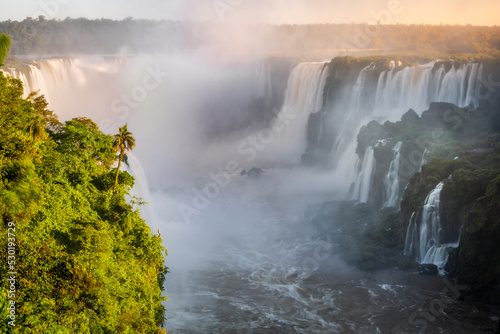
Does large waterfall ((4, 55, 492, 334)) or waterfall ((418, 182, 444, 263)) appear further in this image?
waterfall ((418, 182, 444, 263))

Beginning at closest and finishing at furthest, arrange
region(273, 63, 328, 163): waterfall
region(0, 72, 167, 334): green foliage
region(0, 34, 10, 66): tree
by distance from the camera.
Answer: region(0, 72, 167, 334): green foliage, region(0, 34, 10, 66): tree, region(273, 63, 328, 163): waterfall

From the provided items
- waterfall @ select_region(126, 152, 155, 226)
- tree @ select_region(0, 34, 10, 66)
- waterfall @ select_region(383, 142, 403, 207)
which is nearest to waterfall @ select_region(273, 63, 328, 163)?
waterfall @ select_region(383, 142, 403, 207)

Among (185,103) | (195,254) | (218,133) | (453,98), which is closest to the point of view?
(195,254)

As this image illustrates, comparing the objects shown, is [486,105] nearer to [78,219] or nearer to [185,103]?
[78,219]

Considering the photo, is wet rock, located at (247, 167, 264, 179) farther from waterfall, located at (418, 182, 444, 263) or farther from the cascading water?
waterfall, located at (418, 182, 444, 263)

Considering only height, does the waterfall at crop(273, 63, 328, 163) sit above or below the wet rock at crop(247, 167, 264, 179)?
above

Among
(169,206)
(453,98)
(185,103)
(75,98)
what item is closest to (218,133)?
(185,103)
